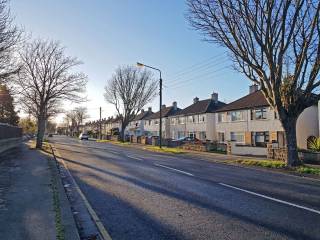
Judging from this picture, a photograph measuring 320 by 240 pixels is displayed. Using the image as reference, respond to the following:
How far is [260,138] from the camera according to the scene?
43062 mm

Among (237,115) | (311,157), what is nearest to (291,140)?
(311,157)

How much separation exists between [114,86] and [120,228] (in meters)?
60.1

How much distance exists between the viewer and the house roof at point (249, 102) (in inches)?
1699

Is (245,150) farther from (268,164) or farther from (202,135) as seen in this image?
(202,135)

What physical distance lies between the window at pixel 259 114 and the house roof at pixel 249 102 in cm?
67

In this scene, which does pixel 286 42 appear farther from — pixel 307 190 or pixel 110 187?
pixel 110 187

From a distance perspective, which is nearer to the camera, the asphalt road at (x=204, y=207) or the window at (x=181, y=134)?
the asphalt road at (x=204, y=207)

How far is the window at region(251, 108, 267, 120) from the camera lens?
42000mm

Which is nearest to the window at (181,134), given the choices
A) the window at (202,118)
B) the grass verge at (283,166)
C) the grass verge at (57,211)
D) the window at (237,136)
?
the window at (202,118)

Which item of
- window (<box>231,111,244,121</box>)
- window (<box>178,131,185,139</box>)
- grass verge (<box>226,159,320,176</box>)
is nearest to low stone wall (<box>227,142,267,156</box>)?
grass verge (<box>226,159,320,176</box>)

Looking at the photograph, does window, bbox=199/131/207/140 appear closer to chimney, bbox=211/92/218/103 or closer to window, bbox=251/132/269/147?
chimney, bbox=211/92/218/103

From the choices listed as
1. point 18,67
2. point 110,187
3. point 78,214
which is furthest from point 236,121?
point 78,214

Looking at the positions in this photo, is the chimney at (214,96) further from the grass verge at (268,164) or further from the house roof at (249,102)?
the grass verge at (268,164)

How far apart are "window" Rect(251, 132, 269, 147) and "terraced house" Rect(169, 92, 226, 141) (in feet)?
42.7
